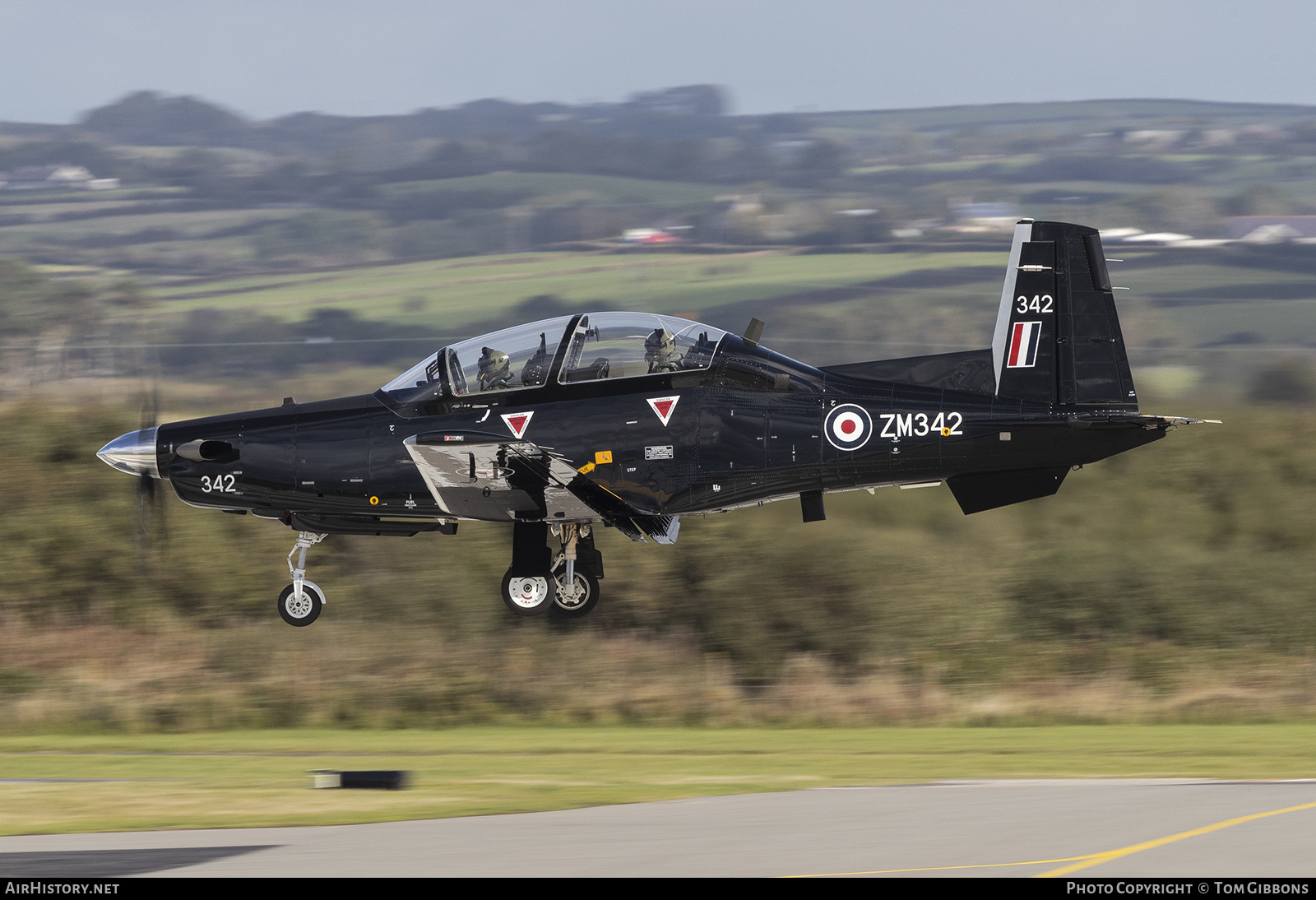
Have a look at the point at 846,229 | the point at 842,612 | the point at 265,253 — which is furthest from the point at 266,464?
the point at 265,253

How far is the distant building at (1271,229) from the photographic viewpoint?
5312cm

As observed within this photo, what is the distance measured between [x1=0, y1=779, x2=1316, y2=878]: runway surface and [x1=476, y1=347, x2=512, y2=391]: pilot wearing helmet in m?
4.60

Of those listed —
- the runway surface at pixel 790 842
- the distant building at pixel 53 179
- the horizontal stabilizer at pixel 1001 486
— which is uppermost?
the distant building at pixel 53 179

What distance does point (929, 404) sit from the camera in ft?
44.1

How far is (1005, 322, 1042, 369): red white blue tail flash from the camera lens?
44.1 feet

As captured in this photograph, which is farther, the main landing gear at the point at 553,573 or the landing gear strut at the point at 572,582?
the landing gear strut at the point at 572,582

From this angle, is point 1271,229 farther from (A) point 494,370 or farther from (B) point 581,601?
(A) point 494,370

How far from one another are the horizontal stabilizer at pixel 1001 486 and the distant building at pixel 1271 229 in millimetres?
44244

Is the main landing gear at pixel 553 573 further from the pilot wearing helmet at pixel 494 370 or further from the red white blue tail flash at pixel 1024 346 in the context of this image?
the red white blue tail flash at pixel 1024 346

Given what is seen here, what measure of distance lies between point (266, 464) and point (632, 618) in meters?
9.88

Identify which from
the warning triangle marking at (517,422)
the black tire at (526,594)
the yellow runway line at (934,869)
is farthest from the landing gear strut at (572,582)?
the yellow runway line at (934,869)

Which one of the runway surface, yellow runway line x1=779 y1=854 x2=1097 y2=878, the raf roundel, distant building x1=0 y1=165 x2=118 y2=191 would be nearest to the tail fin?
the raf roundel

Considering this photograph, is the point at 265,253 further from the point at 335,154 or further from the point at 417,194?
the point at 335,154

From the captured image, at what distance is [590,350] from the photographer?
44.4 ft
